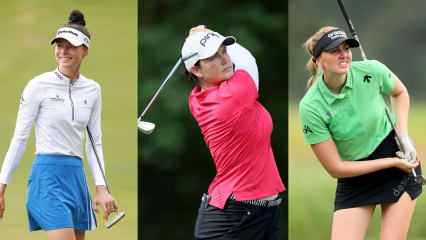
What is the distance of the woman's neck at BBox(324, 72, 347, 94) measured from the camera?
401 cm

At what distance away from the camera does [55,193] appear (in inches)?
174

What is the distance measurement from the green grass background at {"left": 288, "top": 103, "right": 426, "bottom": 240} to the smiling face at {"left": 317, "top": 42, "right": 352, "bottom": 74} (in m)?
3.43

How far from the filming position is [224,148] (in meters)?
3.76

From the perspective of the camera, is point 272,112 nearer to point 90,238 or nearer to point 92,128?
point 90,238

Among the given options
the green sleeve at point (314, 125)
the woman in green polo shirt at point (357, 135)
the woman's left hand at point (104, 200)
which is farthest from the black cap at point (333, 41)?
the woman's left hand at point (104, 200)

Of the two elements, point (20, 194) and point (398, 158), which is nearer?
point (398, 158)

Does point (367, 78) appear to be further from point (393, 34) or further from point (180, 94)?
point (180, 94)

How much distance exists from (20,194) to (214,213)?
3783 mm

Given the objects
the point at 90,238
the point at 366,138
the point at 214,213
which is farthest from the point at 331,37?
the point at 90,238

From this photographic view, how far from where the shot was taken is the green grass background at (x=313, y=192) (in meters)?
7.26

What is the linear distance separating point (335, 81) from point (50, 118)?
151 centimetres

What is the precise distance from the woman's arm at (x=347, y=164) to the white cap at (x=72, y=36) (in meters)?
1.40

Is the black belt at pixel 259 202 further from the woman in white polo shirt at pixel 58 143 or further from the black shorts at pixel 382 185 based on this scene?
the woman in white polo shirt at pixel 58 143

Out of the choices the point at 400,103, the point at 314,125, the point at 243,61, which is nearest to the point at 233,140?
the point at 243,61
